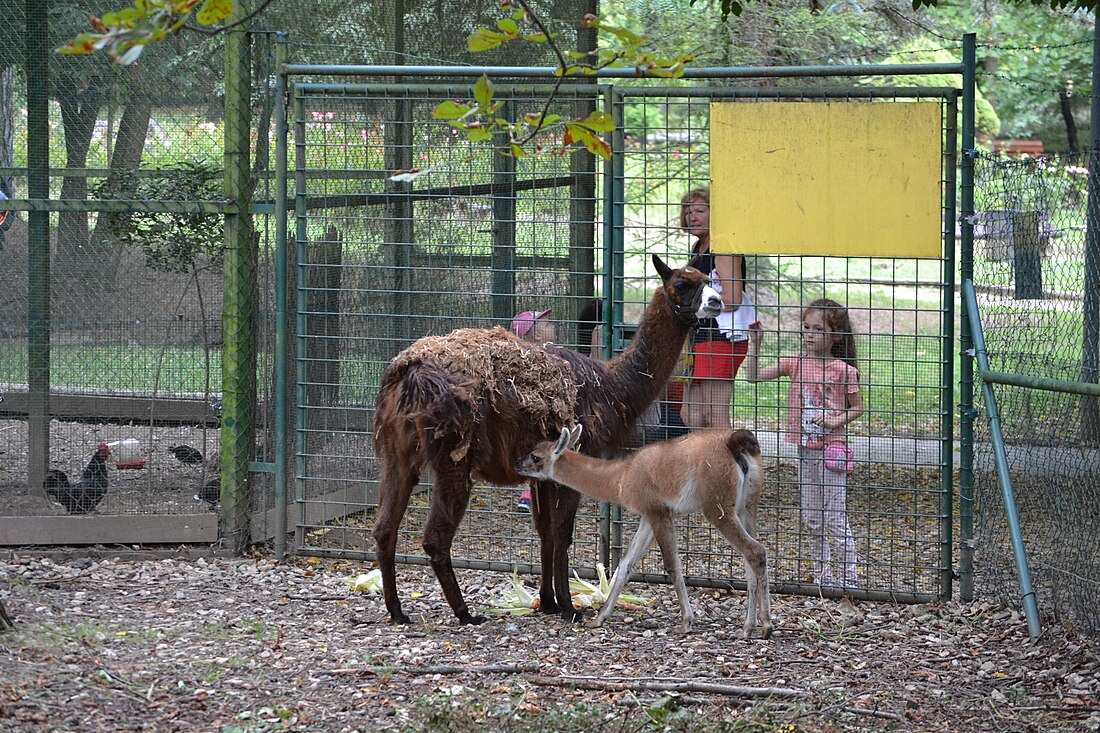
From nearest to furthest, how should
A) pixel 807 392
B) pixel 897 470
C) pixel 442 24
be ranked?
pixel 807 392 → pixel 442 24 → pixel 897 470

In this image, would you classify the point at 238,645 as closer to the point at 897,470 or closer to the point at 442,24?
the point at 442,24

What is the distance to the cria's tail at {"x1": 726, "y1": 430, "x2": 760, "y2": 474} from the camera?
5707mm

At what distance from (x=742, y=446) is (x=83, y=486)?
13.9ft

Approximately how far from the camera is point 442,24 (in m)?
9.23

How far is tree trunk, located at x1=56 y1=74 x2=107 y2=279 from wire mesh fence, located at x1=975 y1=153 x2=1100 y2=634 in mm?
5372

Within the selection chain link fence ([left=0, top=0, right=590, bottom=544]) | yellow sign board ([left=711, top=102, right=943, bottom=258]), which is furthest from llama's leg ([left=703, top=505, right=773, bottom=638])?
chain link fence ([left=0, top=0, right=590, bottom=544])

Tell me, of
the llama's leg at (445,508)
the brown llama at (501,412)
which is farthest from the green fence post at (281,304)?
the llama's leg at (445,508)

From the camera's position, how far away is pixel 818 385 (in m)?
6.81

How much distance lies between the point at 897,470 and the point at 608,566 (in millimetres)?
4595

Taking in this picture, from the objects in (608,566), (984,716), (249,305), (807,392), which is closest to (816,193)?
(807,392)

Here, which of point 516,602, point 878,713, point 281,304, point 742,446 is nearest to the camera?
point 878,713

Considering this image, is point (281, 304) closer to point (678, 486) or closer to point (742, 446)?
point (678, 486)

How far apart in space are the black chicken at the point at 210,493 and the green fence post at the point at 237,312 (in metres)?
0.21

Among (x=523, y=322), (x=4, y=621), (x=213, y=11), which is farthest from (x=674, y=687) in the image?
(x=523, y=322)
